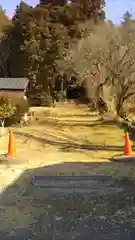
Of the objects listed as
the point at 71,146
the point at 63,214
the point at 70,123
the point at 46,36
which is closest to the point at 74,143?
the point at 71,146

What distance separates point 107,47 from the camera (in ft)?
77.2

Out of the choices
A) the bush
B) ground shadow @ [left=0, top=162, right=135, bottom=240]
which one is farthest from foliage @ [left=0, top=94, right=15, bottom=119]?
ground shadow @ [left=0, top=162, right=135, bottom=240]

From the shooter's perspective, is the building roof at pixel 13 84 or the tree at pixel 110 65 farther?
the building roof at pixel 13 84

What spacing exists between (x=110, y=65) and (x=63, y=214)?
55.5 ft

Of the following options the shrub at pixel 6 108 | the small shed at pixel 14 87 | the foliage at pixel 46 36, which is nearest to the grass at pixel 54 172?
the shrub at pixel 6 108

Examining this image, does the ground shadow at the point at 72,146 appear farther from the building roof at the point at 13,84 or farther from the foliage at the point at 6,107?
the building roof at the point at 13,84

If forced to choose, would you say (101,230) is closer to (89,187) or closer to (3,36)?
(89,187)

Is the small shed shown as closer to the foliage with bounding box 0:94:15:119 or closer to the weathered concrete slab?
the foliage with bounding box 0:94:15:119

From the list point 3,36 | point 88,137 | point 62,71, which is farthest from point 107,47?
point 3,36

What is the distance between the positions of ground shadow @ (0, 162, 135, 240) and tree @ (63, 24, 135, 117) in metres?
14.1

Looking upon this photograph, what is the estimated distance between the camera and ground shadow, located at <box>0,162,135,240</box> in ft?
19.2

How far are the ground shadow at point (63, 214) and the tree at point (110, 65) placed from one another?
46.2 ft

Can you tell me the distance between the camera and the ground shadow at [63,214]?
587 centimetres

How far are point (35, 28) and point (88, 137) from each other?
73.1 ft
